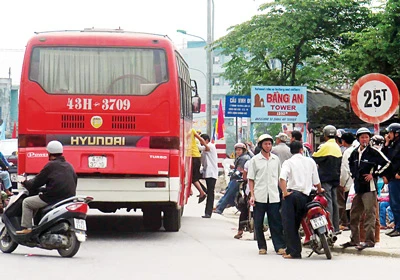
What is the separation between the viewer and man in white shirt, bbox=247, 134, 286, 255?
14414 mm

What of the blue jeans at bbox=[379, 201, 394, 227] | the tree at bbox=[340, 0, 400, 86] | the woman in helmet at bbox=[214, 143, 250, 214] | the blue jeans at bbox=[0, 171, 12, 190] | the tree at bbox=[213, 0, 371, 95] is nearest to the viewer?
the blue jeans at bbox=[379, 201, 394, 227]

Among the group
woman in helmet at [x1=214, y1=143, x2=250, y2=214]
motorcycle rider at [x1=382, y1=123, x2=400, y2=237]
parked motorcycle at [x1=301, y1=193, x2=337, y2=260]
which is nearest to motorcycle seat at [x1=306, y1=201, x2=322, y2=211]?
parked motorcycle at [x1=301, y1=193, x2=337, y2=260]

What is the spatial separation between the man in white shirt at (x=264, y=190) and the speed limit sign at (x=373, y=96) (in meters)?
1.81

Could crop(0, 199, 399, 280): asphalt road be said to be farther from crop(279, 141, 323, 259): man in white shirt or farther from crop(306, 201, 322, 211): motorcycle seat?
crop(306, 201, 322, 211): motorcycle seat

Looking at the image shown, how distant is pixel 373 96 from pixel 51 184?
528 cm

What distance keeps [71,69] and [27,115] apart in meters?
1.07

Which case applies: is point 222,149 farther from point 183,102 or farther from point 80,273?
point 80,273

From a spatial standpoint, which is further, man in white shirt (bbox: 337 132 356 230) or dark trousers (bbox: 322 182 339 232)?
man in white shirt (bbox: 337 132 356 230)

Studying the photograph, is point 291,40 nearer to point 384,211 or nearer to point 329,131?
point 384,211

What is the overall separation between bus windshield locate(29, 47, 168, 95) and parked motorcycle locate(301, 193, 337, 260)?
3.66m

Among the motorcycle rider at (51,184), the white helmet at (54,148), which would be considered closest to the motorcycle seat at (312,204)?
the motorcycle rider at (51,184)

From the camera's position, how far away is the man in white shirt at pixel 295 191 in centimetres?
1394

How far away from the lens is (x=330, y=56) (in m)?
35.8

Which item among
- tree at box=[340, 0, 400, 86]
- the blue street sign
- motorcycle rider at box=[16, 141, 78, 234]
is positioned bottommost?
motorcycle rider at box=[16, 141, 78, 234]
